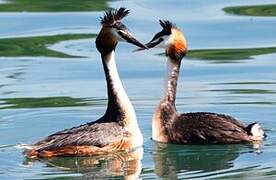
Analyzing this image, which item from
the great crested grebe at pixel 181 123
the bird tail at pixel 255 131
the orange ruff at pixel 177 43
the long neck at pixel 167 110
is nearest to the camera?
the bird tail at pixel 255 131

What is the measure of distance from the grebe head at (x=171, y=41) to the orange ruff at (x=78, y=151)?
4.18ft

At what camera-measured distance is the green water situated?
12336 millimetres

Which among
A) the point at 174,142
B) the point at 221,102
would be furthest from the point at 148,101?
the point at 174,142

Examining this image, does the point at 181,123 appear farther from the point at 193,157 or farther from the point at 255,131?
the point at 255,131

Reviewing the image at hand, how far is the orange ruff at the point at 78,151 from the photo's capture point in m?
12.6

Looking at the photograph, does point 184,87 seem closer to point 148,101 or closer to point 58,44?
point 148,101

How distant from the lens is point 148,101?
14.9 m

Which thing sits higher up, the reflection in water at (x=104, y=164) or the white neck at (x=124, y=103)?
the white neck at (x=124, y=103)

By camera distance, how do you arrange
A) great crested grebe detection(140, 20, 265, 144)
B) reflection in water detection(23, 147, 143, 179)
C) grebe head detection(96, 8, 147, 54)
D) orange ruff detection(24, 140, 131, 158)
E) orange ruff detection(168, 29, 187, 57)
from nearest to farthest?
reflection in water detection(23, 147, 143, 179)
orange ruff detection(24, 140, 131, 158)
great crested grebe detection(140, 20, 265, 144)
grebe head detection(96, 8, 147, 54)
orange ruff detection(168, 29, 187, 57)

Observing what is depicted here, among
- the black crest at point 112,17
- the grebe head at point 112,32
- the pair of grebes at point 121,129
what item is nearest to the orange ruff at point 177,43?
the pair of grebes at point 121,129

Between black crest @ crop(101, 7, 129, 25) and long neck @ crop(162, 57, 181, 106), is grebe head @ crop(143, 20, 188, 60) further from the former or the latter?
black crest @ crop(101, 7, 129, 25)

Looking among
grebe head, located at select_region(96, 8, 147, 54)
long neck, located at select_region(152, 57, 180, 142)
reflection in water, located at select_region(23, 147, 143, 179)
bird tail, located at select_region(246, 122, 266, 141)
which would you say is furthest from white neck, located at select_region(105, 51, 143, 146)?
bird tail, located at select_region(246, 122, 266, 141)

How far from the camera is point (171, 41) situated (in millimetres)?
13672

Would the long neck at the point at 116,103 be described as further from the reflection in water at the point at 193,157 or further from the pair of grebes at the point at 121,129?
the reflection in water at the point at 193,157
